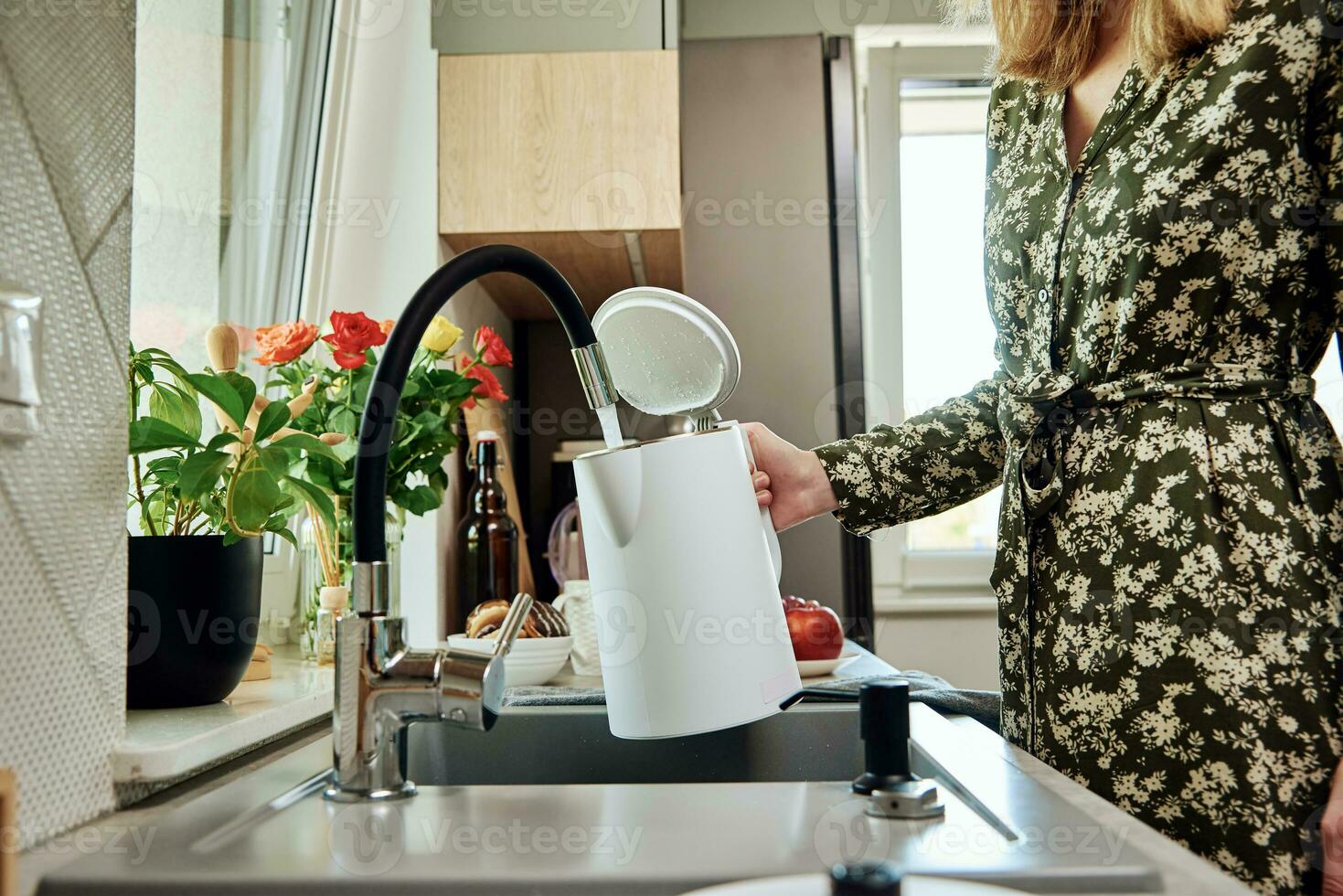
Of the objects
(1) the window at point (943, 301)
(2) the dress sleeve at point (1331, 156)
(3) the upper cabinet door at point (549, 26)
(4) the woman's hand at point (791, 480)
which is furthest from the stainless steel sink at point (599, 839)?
(1) the window at point (943, 301)

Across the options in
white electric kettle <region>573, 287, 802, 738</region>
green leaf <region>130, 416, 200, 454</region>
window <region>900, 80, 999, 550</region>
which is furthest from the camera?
window <region>900, 80, 999, 550</region>

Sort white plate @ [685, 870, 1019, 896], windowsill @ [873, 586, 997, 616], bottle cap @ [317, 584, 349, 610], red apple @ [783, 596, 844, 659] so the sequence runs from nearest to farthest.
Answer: white plate @ [685, 870, 1019, 896], bottle cap @ [317, 584, 349, 610], red apple @ [783, 596, 844, 659], windowsill @ [873, 586, 997, 616]

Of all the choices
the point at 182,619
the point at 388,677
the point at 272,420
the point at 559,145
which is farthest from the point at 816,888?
the point at 559,145

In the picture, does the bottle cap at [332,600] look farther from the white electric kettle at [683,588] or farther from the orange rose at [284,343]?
the white electric kettle at [683,588]

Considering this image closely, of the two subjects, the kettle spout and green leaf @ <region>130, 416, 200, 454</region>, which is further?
green leaf @ <region>130, 416, 200, 454</region>

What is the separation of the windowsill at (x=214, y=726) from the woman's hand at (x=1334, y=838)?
65 centimetres

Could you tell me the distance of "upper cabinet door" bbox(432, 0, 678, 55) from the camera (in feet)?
5.36

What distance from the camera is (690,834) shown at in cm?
49

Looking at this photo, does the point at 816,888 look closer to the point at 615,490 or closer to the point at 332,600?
the point at 615,490

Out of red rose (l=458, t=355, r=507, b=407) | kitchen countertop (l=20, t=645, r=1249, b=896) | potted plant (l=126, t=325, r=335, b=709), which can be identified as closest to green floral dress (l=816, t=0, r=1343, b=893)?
kitchen countertop (l=20, t=645, r=1249, b=896)

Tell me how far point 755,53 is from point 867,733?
2.15 metres

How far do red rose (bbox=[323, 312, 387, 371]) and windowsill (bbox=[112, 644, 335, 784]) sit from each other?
1.20 feet

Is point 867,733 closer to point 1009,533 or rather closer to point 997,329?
point 1009,533

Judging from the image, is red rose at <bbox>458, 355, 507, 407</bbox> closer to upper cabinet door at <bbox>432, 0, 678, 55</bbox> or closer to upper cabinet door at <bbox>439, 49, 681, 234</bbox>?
upper cabinet door at <bbox>439, 49, 681, 234</bbox>
